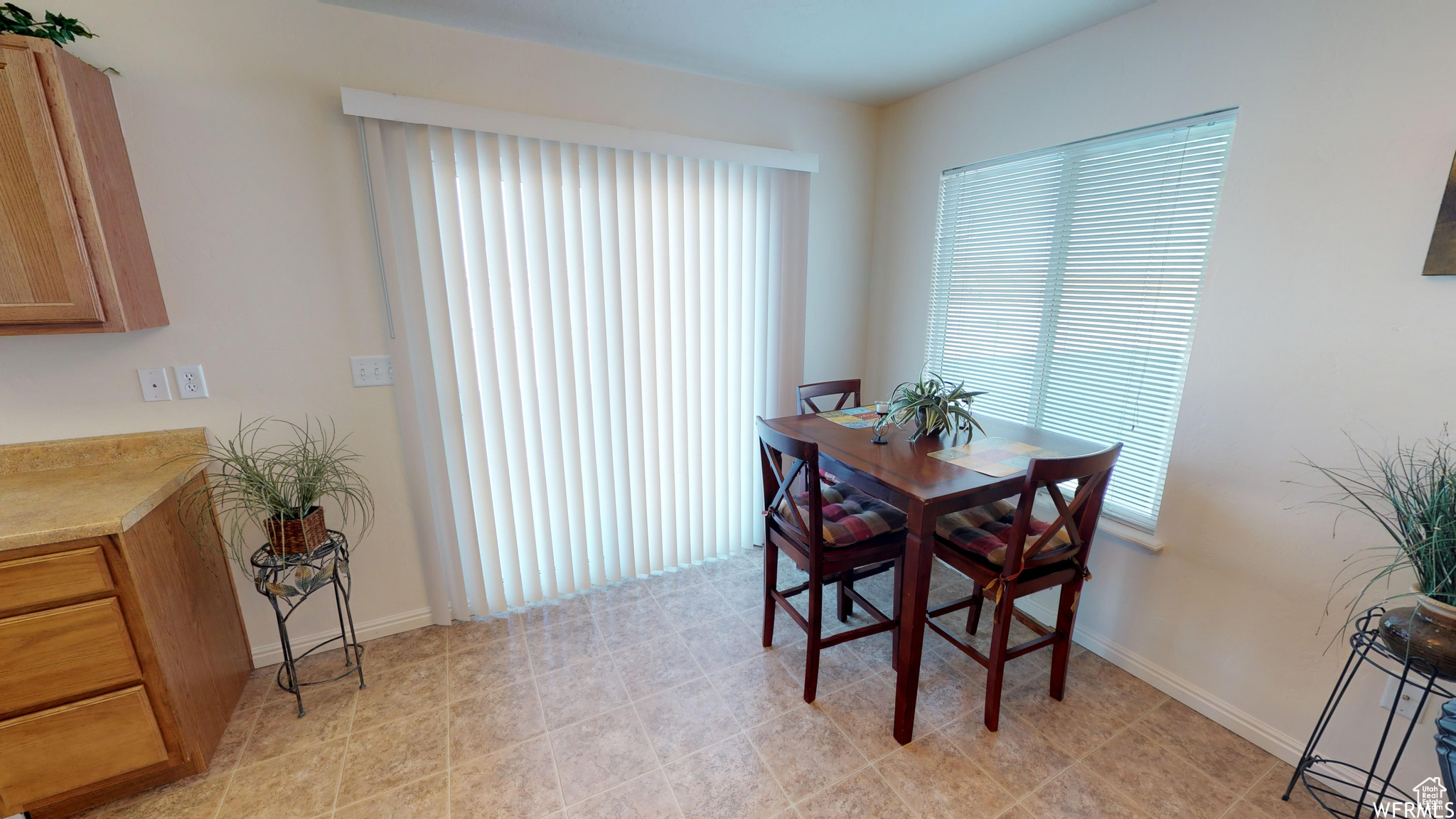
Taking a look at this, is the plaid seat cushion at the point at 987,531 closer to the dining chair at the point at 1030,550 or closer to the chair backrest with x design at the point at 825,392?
the dining chair at the point at 1030,550

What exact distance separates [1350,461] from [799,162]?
7.45ft

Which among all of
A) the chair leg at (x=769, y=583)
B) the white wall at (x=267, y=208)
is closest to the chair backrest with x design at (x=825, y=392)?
the chair leg at (x=769, y=583)

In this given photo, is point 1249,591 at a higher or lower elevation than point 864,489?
lower

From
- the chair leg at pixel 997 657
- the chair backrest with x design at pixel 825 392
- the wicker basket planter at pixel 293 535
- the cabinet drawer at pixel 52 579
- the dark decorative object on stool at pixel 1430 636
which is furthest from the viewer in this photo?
the chair backrest with x design at pixel 825 392

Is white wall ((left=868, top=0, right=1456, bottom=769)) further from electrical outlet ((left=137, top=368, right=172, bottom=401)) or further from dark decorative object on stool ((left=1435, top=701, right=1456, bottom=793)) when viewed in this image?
electrical outlet ((left=137, top=368, right=172, bottom=401))

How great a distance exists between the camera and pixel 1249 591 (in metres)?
1.66

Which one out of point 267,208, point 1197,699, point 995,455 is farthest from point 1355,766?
point 267,208

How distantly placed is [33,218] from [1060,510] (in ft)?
9.96

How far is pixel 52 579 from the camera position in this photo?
4.30 feet

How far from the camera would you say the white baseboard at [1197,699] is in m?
1.63

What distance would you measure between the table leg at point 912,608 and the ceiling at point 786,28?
176cm

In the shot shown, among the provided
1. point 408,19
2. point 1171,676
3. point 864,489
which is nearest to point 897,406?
point 864,489

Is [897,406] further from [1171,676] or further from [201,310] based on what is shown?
[201,310]

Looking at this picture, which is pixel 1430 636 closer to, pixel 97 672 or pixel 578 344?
pixel 578 344
